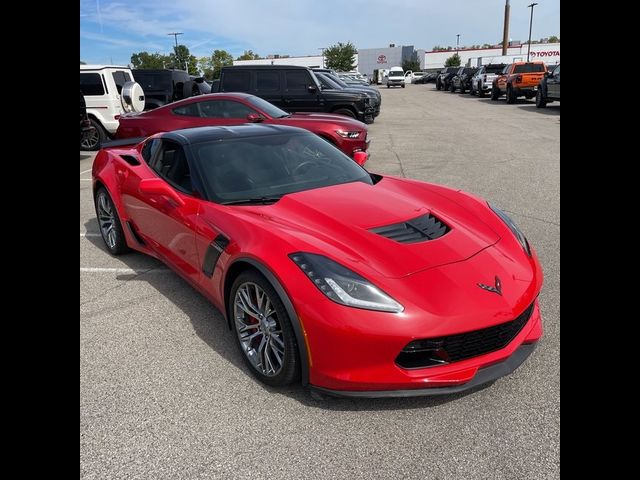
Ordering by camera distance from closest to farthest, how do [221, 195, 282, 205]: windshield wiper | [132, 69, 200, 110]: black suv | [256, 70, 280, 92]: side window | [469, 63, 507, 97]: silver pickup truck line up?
[221, 195, 282, 205]: windshield wiper → [256, 70, 280, 92]: side window → [132, 69, 200, 110]: black suv → [469, 63, 507, 97]: silver pickup truck

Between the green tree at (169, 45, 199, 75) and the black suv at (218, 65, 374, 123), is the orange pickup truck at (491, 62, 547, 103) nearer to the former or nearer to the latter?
the black suv at (218, 65, 374, 123)

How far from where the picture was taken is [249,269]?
111 inches

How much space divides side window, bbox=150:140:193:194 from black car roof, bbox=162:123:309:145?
0.07 metres

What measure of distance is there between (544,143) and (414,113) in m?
9.42

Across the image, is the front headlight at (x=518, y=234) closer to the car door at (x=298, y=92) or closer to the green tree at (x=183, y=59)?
the car door at (x=298, y=92)

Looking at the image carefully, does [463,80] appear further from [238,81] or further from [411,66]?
[411,66]

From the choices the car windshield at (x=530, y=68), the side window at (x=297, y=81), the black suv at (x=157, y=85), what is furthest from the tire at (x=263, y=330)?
the car windshield at (x=530, y=68)

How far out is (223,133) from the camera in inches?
158

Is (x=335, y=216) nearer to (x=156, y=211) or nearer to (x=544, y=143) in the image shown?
(x=156, y=211)

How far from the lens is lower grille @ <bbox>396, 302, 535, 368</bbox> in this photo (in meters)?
2.37

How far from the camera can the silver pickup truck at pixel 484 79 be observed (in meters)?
28.2

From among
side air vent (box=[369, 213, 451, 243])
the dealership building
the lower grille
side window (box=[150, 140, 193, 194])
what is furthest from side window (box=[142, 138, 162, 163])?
the dealership building
